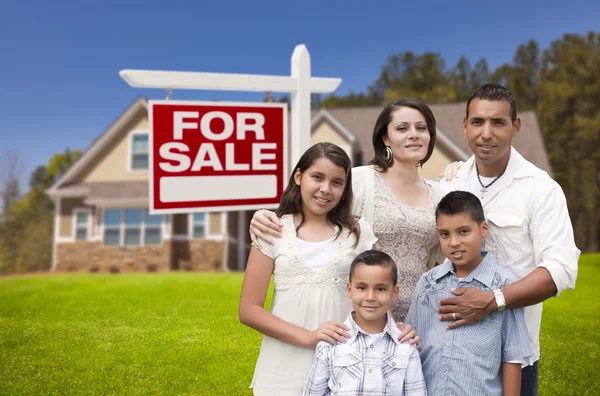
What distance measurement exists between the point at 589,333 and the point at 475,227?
641cm

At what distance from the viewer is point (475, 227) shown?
2.80 m

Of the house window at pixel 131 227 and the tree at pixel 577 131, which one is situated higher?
the tree at pixel 577 131

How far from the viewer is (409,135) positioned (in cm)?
326

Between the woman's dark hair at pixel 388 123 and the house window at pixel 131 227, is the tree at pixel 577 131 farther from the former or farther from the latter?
the woman's dark hair at pixel 388 123

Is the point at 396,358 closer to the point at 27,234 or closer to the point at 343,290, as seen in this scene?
the point at 343,290

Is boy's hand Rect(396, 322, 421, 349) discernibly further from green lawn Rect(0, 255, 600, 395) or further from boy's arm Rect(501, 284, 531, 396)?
green lawn Rect(0, 255, 600, 395)

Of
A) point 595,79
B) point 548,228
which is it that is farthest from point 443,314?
point 595,79

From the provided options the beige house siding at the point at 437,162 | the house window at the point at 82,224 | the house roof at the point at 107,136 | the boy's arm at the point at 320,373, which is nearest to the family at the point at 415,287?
the boy's arm at the point at 320,373

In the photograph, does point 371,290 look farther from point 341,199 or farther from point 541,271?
point 541,271

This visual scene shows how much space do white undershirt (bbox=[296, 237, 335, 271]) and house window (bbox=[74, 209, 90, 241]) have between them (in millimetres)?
16839

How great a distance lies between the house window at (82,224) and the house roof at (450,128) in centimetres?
781

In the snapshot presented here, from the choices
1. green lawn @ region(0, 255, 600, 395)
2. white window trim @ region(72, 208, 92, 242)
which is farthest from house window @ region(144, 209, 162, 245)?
green lawn @ region(0, 255, 600, 395)

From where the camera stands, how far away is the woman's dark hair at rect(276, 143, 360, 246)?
113 inches

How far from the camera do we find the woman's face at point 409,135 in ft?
10.7
